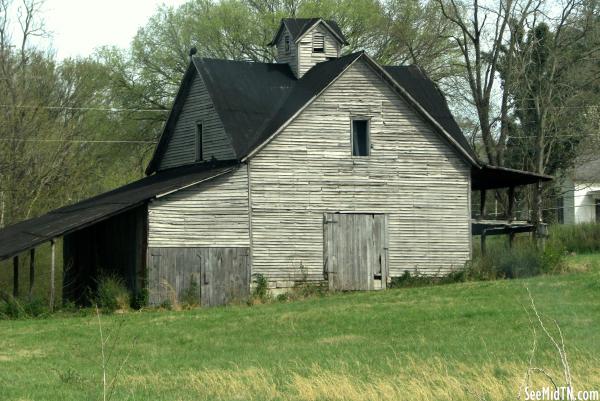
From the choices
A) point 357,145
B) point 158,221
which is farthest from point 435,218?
point 158,221

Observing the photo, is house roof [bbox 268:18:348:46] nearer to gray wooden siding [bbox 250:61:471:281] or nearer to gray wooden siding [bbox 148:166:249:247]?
gray wooden siding [bbox 250:61:471:281]

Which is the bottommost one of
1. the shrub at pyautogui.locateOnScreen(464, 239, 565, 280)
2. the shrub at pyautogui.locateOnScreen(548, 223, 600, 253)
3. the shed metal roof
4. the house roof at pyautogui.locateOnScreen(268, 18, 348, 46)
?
the shrub at pyautogui.locateOnScreen(464, 239, 565, 280)

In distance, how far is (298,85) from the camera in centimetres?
3544

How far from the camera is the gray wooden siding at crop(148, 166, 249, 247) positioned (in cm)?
3009

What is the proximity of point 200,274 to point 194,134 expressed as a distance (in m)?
5.97

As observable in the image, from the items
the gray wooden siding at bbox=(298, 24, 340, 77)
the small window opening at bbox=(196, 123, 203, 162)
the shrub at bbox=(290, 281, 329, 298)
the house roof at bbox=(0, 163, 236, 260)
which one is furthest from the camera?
the gray wooden siding at bbox=(298, 24, 340, 77)

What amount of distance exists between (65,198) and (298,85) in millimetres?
12811

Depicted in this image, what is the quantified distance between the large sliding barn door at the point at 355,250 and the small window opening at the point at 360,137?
1871 millimetres

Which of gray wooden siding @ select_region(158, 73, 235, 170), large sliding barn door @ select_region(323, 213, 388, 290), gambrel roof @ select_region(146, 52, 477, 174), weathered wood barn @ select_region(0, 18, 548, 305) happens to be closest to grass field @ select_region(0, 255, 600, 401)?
large sliding barn door @ select_region(323, 213, 388, 290)

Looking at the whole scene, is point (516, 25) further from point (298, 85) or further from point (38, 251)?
point (38, 251)

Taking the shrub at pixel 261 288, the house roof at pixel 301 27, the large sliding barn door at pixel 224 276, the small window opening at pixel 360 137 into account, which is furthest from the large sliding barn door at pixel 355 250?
the house roof at pixel 301 27

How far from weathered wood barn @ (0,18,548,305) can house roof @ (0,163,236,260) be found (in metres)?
0.11

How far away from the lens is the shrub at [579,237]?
154 feet

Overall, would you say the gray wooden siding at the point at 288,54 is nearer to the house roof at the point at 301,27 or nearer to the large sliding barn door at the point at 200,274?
the house roof at the point at 301,27
